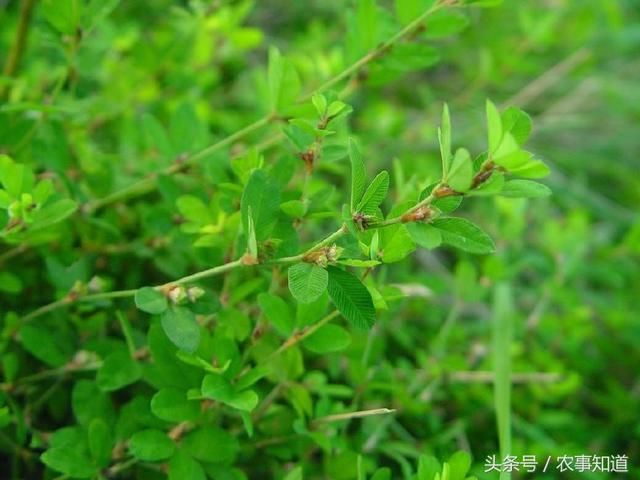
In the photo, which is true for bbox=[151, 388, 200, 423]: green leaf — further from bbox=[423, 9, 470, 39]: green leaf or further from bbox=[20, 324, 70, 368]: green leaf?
bbox=[423, 9, 470, 39]: green leaf

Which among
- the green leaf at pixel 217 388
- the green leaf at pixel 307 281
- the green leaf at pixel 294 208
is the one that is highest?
the green leaf at pixel 294 208

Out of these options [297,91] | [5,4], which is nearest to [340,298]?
[297,91]

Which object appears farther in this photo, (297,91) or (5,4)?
(5,4)

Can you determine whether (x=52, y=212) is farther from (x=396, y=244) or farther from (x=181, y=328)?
(x=396, y=244)

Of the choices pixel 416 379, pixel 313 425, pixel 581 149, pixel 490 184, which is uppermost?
pixel 490 184

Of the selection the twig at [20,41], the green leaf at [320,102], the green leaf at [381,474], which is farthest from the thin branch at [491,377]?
the twig at [20,41]

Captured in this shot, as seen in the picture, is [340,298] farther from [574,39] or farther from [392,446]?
[574,39]

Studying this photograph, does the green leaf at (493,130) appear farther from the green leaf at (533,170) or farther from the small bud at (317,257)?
the small bud at (317,257)
